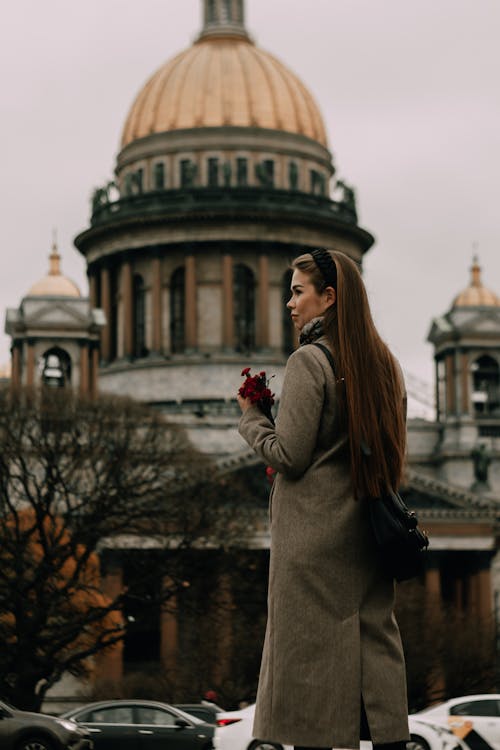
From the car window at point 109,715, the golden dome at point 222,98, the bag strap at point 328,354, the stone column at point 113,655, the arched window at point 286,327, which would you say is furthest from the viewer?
the golden dome at point 222,98

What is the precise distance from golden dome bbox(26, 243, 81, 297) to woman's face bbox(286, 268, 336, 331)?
274 ft

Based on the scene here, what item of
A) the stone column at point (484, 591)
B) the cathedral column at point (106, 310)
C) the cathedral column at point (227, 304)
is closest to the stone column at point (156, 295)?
the cathedral column at point (106, 310)

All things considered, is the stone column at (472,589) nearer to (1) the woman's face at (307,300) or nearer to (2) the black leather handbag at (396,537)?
(1) the woman's face at (307,300)

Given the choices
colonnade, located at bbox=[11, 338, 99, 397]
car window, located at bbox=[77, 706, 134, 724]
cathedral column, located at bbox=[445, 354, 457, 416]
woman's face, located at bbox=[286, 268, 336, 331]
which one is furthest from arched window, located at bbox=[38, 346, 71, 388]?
woman's face, located at bbox=[286, 268, 336, 331]

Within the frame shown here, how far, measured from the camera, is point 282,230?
102562mm

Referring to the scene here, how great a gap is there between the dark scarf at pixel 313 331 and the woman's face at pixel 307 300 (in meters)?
0.05

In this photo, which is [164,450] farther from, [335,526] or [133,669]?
[335,526]

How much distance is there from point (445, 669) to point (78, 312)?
120 ft

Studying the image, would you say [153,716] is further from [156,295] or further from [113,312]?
[113,312]

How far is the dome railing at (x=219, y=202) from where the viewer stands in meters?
102

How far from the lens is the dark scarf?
8.42 metres

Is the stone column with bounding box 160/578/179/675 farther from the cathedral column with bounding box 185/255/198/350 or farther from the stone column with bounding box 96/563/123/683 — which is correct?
the cathedral column with bounding box 185/255/198/350

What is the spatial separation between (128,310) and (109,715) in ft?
240

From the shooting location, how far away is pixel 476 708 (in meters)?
29.6
